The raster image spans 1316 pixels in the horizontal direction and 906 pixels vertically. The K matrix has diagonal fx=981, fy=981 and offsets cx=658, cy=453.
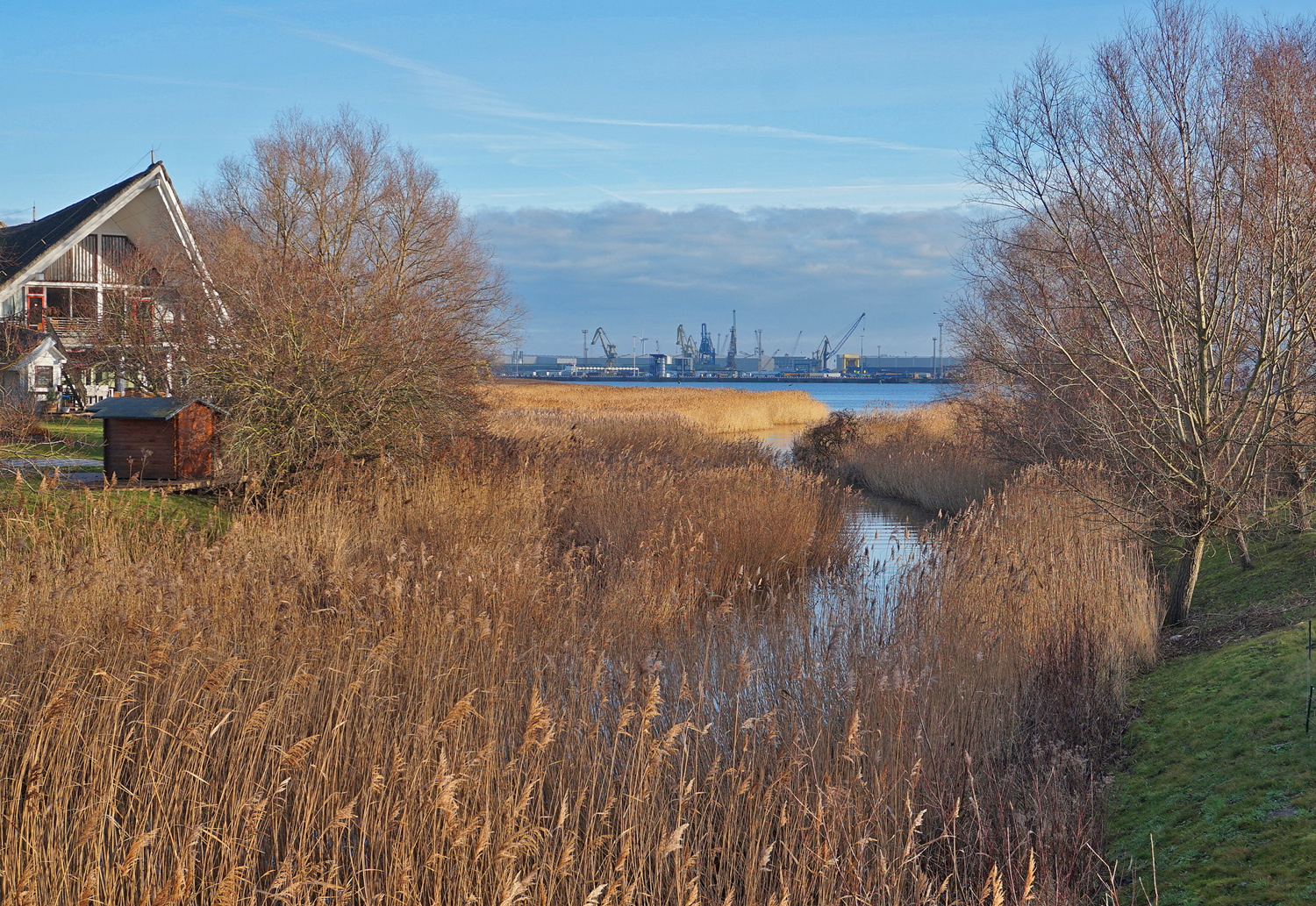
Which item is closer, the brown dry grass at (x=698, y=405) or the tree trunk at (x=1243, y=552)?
the tree trunk at (x=1243, y=552)

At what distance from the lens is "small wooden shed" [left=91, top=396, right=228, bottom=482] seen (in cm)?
1091

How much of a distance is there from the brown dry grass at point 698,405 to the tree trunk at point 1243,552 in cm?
2054

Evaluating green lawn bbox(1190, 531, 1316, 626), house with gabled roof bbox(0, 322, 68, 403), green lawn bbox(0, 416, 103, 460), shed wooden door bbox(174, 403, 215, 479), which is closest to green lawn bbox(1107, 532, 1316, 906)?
green lawn bbox(1190, 531, 1316, 626)

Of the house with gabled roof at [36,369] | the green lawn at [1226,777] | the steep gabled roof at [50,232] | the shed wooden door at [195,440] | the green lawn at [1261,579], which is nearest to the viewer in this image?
the green lawn at [1226,777]

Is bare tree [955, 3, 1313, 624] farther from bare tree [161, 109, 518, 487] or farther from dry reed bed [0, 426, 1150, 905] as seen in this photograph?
bare tree [161, 109, 518, 487]

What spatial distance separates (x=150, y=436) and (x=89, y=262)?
19.2 meters

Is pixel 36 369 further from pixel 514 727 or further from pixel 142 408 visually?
pixel 514 727

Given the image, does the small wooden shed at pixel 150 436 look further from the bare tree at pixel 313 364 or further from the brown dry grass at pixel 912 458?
the brown dry grass at pixel 912 458

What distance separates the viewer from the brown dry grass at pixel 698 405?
108 ft

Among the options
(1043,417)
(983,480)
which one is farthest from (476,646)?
(983,480)

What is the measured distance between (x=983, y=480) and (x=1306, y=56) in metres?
9.17

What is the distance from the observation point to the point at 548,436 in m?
18.2

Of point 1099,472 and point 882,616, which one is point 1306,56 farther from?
point 882,616

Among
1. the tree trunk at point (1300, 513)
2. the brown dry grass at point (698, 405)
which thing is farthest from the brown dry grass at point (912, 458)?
the brown dry grass at point (698, 405)
